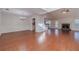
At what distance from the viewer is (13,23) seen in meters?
2.35

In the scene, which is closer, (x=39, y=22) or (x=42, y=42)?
(x=42, y=42)

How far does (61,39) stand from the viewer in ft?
7.59

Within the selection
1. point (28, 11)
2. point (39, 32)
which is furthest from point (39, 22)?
point (28, 11)

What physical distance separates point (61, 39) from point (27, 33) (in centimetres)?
68

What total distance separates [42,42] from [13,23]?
26.7 inches

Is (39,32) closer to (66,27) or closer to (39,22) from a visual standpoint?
(39,22)

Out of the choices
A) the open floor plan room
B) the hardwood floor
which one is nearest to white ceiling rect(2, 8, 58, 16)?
the open floor plan room

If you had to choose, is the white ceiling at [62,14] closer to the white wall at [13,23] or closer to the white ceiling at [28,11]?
the white ceiling at [28,11]

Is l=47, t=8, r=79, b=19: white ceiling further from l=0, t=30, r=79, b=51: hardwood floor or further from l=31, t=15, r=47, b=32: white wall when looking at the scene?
l=0, t=30, r=79, b=51: hardwood floor

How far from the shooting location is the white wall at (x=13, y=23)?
2.29 m

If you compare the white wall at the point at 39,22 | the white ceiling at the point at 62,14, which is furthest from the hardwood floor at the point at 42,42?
the white ceiling at the point at 62,14

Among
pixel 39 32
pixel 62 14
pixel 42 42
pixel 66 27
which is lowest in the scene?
pixel 42 42

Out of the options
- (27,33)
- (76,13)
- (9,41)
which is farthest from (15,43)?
(76,13)
